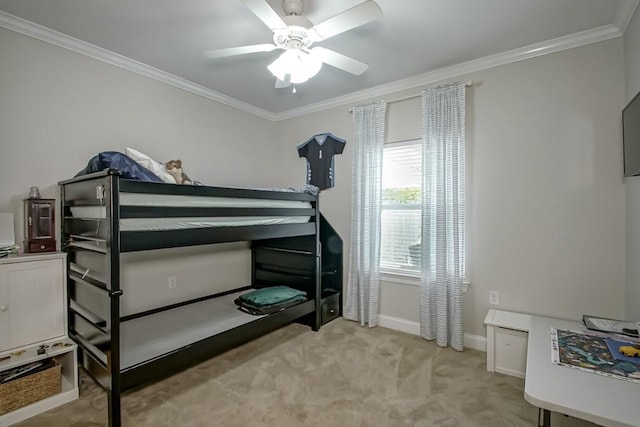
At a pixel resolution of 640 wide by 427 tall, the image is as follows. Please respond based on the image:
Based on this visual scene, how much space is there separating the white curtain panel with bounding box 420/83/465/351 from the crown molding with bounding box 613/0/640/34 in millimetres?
986

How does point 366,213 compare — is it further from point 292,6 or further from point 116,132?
point 116,132

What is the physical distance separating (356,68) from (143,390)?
2.56 metres

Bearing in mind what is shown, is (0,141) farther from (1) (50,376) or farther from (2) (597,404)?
(2) (597,404)

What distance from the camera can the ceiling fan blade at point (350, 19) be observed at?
1463mm

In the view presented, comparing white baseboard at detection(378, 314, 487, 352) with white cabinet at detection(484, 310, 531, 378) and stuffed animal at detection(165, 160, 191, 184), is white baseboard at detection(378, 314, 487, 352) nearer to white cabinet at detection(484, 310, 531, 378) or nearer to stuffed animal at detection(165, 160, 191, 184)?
white cabinet at detection(484, 310, 531, 378)

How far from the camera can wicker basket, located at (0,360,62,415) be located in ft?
5.61

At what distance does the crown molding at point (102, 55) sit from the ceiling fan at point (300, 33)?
46.3 inches

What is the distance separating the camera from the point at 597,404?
1.14m

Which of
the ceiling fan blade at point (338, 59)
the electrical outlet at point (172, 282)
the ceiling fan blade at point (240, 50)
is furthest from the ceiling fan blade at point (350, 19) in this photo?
the electrical outlet at point (172, 282)

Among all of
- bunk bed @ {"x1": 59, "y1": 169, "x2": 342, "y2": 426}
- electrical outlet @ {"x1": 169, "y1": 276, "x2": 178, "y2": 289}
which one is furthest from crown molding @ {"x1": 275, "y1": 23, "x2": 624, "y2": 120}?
electrical outlet @ {"x1": 169, "y1": 276, "x2": 178, "y2": 289}

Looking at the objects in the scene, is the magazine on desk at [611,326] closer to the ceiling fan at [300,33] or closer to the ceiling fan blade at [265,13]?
the ceiling fan at [300,33]

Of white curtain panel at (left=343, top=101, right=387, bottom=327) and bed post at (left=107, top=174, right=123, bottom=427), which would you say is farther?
white curtain panel at (left=343, top=101, right=387, bottom=327)

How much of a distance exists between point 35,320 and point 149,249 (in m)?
0.98

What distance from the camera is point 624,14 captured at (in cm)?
196
